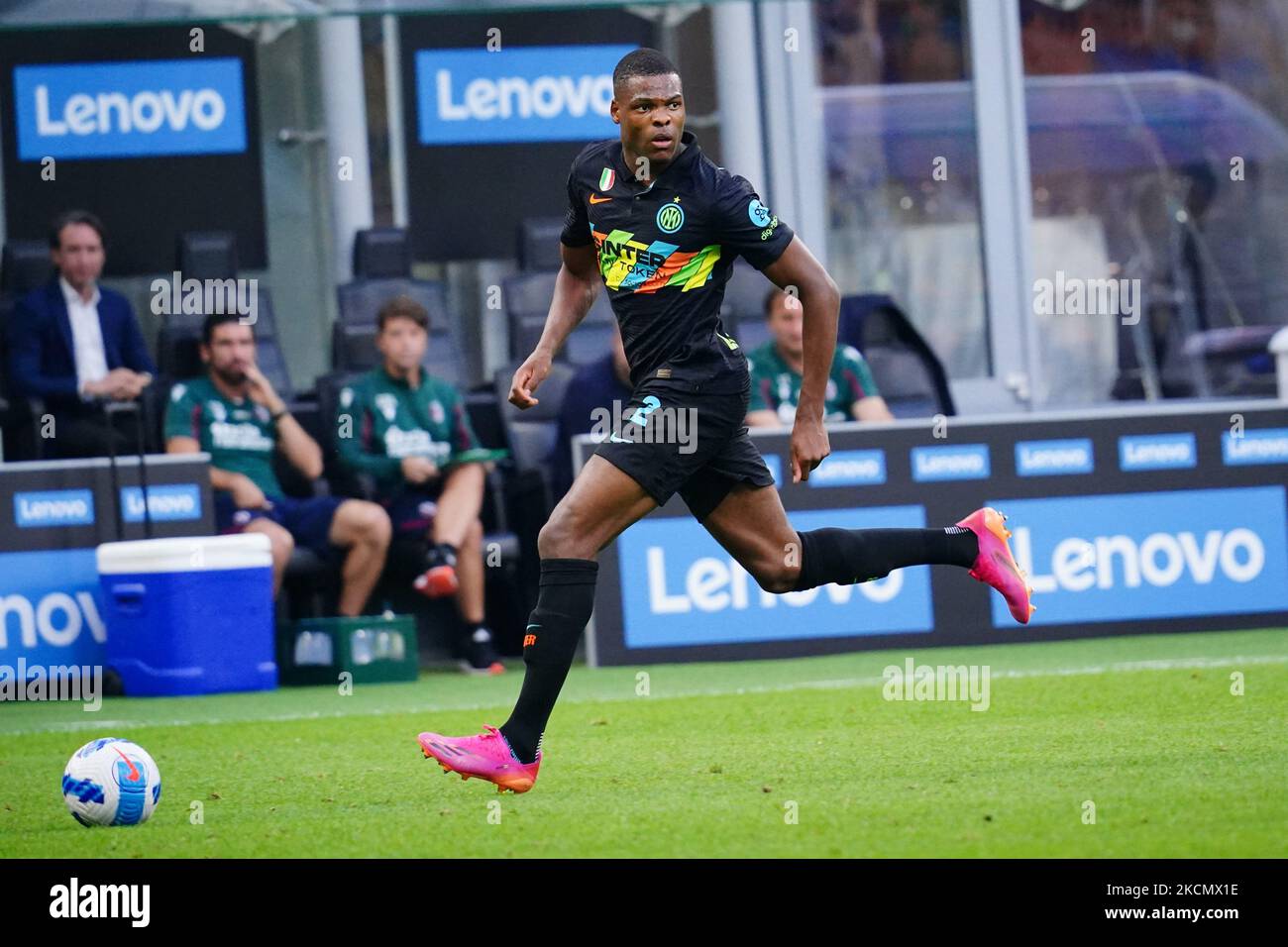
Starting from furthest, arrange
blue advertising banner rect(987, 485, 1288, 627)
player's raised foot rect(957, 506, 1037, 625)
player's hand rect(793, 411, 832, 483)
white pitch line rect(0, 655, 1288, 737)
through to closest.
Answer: blue advertising banner rect(987, 485, 1288, 627), white pitch line rect(0, 655, 1288, 737), player's raised foot rect(957, 506, 1037, 625), player's hand rect(793, 411, 832, 483)

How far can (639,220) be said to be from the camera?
6336 millimetres

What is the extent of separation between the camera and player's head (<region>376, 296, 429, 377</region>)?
1185 centimetres

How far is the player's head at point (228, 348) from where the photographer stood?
1165cm

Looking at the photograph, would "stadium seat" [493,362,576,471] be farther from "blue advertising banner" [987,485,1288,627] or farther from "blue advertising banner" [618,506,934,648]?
"blue advertising banner" [987,485,1288,627]

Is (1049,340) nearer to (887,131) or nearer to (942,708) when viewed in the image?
(887,131)

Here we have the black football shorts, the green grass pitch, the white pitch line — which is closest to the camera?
the green grass pitch

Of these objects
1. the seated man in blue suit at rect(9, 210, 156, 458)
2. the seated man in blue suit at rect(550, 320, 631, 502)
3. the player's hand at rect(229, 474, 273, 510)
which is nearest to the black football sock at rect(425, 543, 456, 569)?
the seated man in blue suit at rect(550, 320, 631, 502)

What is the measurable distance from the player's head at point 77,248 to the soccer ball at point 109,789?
6336 mm

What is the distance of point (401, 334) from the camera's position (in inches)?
468

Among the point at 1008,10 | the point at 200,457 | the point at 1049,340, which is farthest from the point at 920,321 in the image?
the point at 200,457

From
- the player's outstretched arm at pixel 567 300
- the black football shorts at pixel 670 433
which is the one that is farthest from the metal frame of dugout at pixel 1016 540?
the black football shorts at pixel 670 433

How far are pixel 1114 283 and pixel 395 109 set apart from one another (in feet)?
17.1

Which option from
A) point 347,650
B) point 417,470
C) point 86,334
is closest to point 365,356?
point 417,470

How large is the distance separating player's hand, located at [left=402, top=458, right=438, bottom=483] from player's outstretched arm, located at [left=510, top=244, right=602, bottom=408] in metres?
4.80
